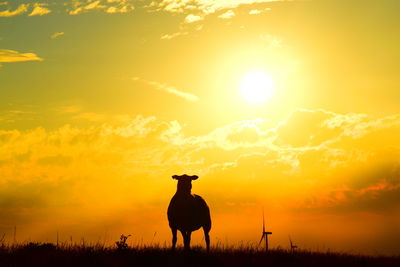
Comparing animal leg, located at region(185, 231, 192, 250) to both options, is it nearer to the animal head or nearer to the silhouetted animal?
the silhouetted animal

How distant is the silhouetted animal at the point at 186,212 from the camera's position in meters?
19.2

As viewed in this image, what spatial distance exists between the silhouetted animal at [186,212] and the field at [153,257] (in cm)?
98

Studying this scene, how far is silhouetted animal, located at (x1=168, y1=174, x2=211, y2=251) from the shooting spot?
63.0 ft

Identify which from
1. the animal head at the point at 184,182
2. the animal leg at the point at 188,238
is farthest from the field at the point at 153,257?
the animal head at the point at 184,182

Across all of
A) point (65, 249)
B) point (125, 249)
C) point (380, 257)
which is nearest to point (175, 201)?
point (125, 249)

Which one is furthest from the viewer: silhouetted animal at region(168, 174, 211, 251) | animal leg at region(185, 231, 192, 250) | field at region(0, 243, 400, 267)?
silhouetted animal at region(168, 174, 211, 251)

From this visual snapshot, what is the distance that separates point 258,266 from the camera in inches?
610

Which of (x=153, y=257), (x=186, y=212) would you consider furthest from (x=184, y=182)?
(x=153, y=257)

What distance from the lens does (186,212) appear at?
19344 mm

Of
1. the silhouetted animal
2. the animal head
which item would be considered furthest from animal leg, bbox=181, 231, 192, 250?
the animal head

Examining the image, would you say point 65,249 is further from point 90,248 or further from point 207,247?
point 207,247

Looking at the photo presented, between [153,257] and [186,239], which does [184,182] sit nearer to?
[186,239]

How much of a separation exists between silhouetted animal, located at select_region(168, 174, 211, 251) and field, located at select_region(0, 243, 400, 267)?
0.98 m

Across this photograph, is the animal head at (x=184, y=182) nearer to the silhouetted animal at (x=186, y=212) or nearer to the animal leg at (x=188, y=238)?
the silhouetted animal at (x=186, y=212)
